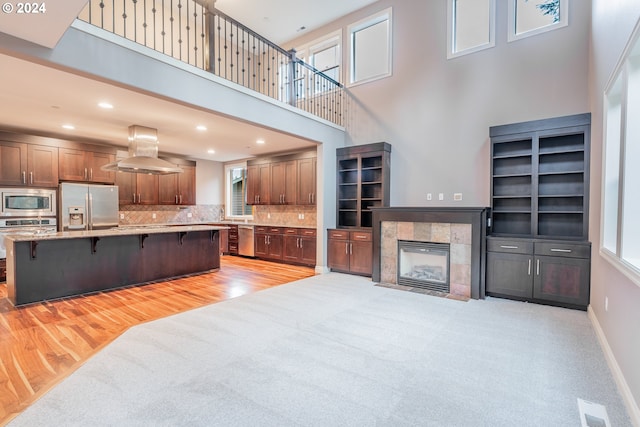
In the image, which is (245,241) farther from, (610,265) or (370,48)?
(610,265)

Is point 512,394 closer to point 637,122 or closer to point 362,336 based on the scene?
point 362,336

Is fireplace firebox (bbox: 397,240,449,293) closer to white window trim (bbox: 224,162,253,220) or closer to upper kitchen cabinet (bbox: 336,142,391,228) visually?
upper kitchen cabinet (bbox: 336,142,391,228)

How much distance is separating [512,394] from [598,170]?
284cm

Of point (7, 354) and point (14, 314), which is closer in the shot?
point (7, 354)

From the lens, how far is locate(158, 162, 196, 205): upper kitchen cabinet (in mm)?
7676

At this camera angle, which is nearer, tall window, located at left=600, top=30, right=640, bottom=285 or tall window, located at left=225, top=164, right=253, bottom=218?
tall window, located at left=600, top=30, right=640, bottom=285

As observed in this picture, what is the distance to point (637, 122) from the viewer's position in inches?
90.9

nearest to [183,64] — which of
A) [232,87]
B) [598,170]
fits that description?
[232,87]

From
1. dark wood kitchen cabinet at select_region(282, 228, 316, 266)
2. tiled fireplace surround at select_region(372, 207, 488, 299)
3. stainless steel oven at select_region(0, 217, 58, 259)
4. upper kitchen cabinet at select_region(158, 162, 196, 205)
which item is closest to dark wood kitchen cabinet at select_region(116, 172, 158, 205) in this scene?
upper kitchen cabinet at select_region(158, 162, 196, 205)

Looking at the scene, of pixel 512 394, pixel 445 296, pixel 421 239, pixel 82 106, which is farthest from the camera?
pixel 421 239

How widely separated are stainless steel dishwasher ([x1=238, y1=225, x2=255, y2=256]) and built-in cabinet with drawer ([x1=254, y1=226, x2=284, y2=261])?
15 cm

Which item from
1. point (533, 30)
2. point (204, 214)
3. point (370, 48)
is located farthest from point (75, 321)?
point (533, 30)

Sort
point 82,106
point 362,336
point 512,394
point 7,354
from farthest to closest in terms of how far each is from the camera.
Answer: point 82,106 < point 362,336 < point 7,354 < point 512,394

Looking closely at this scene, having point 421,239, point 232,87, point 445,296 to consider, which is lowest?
point 445,296
